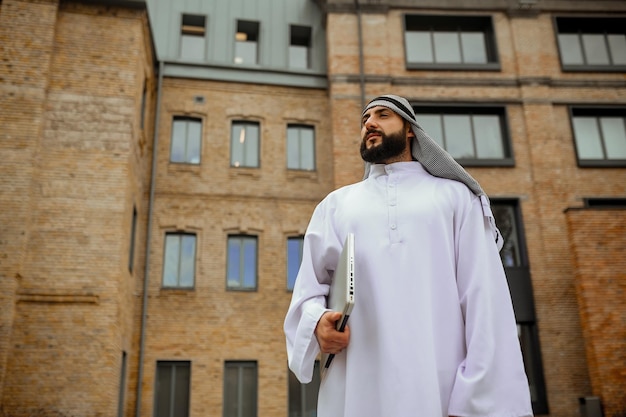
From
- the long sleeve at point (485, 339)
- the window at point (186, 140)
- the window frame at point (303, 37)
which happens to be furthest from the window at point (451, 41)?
the long sleeve at point (485, 339)

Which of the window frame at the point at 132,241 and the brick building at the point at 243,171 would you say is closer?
the brick building at the point at 243,171

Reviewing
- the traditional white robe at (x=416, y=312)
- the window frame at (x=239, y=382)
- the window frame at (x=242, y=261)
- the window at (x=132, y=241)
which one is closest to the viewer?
the traditional white robe at (x=416, y=312)

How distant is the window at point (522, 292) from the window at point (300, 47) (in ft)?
27.9

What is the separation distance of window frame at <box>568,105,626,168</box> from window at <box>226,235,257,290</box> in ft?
35.7

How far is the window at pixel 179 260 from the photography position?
58.4 ft


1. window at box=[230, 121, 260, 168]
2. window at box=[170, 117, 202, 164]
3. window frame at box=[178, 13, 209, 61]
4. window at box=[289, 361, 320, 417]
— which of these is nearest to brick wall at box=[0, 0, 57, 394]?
window at box=[170, 117, 202, 164]

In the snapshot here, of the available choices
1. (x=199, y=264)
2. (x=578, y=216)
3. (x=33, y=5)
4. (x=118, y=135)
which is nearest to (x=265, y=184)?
(x=199, y=264)

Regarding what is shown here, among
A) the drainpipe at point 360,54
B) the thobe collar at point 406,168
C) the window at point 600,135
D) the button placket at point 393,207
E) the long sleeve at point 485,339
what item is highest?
the drainpipe at point 360,54

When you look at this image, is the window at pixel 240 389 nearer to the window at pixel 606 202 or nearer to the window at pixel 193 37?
the window at pixel 193 37

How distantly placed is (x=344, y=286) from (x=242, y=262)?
637 inches

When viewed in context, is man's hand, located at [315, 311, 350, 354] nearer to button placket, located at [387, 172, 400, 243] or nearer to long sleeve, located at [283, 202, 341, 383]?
long sleeve, located at [283, 202, 341, 383]

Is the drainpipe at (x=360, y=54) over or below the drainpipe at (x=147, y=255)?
over

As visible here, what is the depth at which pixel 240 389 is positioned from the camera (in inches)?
665

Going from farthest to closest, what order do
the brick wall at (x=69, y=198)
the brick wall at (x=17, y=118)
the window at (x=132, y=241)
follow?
the window at (x=132, y=241) < the brick wall at (x=17, y=118) < the brick wall at (x=69, y=198)
